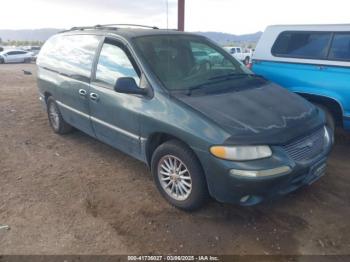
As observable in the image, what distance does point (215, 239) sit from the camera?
3.06m

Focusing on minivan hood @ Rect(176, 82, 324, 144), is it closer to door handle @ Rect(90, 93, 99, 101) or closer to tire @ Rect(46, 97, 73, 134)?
door handle @ Rect(90, 93, 99, 101)

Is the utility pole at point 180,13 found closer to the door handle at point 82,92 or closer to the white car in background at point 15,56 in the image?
the door handle at point 82,92

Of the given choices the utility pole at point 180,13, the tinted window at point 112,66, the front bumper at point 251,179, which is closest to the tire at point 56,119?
the tinted window at point 112,66

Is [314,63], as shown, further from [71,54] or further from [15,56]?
[15,56]

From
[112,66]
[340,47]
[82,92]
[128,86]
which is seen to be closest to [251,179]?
[128,86]

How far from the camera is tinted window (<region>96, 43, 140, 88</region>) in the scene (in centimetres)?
385

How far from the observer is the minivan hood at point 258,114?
3.01 m

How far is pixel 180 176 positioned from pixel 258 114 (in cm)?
99

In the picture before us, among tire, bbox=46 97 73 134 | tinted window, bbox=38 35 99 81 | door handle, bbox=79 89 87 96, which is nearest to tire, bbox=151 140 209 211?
door handle, bbox=79 89 87 96

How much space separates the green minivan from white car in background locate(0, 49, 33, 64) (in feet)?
100

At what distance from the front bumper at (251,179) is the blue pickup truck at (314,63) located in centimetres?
206

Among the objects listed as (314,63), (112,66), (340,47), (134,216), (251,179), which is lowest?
(134,216)

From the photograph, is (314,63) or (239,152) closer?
(239,152)

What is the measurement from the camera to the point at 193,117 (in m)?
3.15
